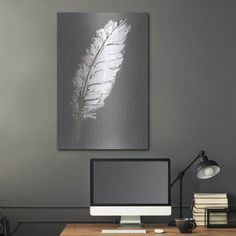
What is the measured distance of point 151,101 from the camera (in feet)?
10.8

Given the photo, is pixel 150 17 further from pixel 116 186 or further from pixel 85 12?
pixel 116 186

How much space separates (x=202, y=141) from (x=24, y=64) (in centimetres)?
111

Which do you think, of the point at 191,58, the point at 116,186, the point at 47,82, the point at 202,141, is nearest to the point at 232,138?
the point at 202,141

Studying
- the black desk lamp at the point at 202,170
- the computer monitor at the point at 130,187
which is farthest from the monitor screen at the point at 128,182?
the black desk lamp at the point at 202,170

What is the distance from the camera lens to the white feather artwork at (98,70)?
10.7 feet

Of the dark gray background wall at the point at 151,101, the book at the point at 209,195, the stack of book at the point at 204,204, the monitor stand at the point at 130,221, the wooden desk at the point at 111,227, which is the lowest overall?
the wooden desk at the point at 111,227

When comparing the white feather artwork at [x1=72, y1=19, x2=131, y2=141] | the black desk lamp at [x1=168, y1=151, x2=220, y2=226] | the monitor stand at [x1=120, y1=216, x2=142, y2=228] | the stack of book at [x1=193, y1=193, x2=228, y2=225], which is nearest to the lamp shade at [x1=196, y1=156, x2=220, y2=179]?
the black desk lamp at [x1=168, y1=151, x2=220, y2=226]

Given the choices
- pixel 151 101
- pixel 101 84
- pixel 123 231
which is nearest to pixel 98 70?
pixel 101 84

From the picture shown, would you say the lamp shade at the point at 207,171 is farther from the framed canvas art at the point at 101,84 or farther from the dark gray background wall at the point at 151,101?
the framed canvas art at the point at 101,84

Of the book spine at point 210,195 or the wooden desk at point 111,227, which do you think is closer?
the wooden desk at point 111,227

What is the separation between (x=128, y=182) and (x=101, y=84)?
0.59 m

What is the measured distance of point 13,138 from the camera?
10.7 feet

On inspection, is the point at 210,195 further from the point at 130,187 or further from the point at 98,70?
the point at 98,70

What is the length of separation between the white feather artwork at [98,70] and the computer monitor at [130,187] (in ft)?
1.06
